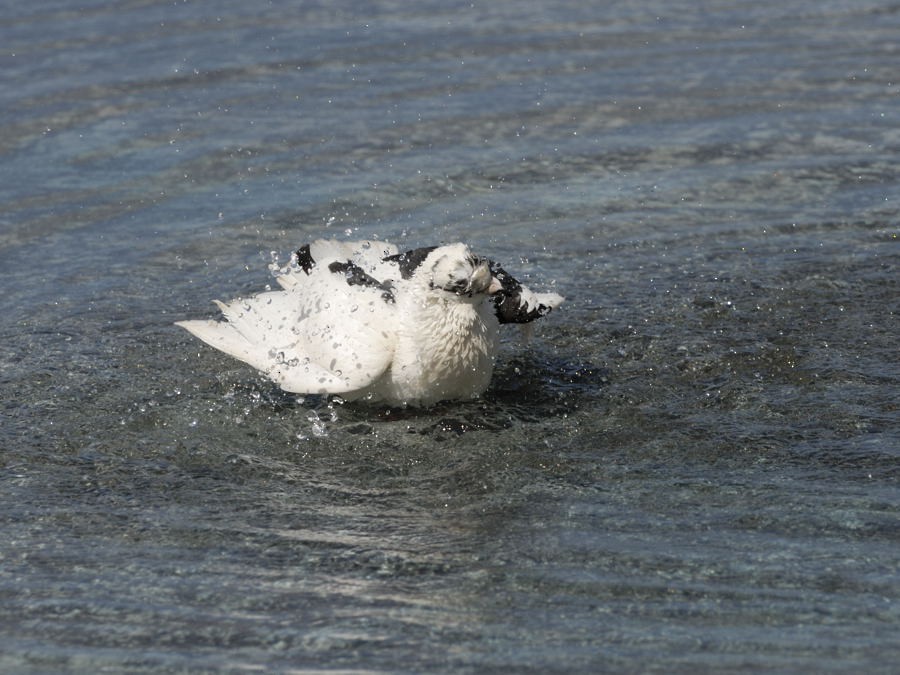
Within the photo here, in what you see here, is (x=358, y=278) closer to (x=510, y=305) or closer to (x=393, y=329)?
(x=393, y=329)

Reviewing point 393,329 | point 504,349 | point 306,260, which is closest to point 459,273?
point 393,329

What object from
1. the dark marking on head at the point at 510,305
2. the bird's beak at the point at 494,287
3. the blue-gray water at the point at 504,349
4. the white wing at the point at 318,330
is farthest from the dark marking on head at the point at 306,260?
the bird's beak at the point at 494,287

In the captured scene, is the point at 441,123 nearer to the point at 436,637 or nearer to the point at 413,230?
the point at 413,230

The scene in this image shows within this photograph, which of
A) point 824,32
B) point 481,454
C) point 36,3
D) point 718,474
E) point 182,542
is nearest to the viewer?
point 182,542

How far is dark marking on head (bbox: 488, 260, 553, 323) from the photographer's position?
7.46 meters

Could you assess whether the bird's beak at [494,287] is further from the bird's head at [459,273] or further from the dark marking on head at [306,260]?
the dark marking on head at [306,260]

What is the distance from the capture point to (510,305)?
7.54 m

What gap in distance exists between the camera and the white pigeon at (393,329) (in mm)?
7250

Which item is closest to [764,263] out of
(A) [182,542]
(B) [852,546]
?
(B) [852,546]

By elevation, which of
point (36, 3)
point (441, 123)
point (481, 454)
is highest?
point (36, 3)

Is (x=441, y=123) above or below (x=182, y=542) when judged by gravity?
above

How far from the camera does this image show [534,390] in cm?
808

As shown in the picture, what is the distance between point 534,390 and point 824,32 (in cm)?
792

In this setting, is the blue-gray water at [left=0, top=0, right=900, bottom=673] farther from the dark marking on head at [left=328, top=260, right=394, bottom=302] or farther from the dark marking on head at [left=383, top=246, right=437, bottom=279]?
the dark marking on head at [left=383, top=246, right=437, bottom=279]
